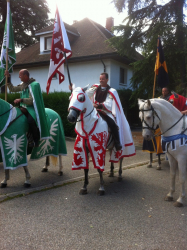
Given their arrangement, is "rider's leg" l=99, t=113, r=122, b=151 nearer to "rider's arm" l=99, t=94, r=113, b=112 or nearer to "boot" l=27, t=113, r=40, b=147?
"rider's arm" l=99, t=94, r=113, b=112

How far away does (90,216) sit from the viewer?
397 centimetres

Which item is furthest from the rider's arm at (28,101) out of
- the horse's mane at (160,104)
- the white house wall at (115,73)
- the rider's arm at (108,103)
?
the white house wall at (115,73)

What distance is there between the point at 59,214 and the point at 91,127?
175 centimetres

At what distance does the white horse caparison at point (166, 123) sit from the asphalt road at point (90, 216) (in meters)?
0.74

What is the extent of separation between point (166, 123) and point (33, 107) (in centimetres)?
295

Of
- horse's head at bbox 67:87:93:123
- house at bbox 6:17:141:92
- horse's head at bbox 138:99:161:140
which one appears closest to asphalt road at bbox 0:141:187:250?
horse's head at bbox 138:99:161:140

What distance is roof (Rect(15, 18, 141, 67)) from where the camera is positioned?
17.9m

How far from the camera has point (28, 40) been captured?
25.9 meters

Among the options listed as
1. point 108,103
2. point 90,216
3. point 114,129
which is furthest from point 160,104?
point 90,216

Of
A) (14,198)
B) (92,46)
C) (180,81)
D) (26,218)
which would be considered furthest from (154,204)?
(92,46)

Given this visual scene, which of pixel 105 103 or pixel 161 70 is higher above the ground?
pixel 161 70

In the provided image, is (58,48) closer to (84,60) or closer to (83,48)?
(84,60)

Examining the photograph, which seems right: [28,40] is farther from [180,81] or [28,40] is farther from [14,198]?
[14,198]

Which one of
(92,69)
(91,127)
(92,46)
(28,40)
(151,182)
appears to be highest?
(28,40)
